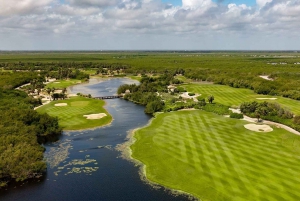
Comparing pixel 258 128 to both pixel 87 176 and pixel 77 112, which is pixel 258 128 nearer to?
pixel 87 176

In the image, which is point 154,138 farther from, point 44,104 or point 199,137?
point 44,104

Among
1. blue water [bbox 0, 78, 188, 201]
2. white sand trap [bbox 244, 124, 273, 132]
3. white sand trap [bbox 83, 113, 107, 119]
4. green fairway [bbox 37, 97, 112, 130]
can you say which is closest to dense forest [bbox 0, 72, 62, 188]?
blue water [bbox 0, 78, 188, 201]

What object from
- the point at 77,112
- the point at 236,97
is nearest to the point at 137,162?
the point at 77,112

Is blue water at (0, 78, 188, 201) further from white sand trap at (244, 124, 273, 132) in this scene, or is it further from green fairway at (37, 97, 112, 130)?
white sand trap at (244, 124, 273, 132)

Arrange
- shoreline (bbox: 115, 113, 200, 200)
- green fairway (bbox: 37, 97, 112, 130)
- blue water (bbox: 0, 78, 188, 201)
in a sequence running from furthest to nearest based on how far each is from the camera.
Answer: green fairway (bbox: 37, 97, 112, 130) < shoreline (bbox: 115, 113, 200, 200) < blue water (bbox: 0, 78, 188, 201)

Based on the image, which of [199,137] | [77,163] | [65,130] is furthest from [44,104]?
[199,137]

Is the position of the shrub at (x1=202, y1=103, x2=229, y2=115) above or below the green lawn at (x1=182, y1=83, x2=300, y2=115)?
above

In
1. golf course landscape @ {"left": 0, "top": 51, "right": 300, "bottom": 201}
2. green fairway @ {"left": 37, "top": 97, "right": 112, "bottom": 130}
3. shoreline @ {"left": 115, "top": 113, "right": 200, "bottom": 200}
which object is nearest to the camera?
shoreline @ {"left": 115, "top": 113, "right": 200, "bottom": 200}
